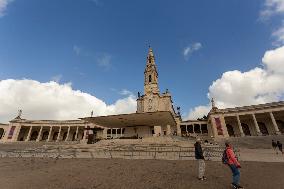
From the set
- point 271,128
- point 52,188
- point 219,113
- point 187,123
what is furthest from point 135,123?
point 271,128

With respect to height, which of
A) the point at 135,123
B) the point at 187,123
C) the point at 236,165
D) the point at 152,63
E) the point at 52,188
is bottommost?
the point at 52,188

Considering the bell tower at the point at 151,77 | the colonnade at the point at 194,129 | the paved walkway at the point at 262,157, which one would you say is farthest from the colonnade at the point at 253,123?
the paved walkway at the point at 262,157

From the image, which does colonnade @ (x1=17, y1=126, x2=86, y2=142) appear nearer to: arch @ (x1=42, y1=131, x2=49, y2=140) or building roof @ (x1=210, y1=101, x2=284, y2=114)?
arch @ (x1=42, y1=131, x2=49, y2=140)

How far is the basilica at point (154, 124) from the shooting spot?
35375 millimetres

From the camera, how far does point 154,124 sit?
36500mm

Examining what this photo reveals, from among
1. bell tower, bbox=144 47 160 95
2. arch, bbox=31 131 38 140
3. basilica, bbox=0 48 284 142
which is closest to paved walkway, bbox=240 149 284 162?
basilica, bbox=0 48 284 142

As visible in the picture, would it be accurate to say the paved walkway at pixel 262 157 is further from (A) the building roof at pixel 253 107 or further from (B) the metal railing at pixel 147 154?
(A) the building roof at pixel 253 107

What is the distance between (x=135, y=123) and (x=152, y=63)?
30910mm

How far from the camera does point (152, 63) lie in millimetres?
61375

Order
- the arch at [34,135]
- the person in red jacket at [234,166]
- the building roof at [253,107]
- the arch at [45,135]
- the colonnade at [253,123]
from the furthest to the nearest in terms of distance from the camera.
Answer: the arch at [45,135]
the arch at [34,135]
the colonnade at [253,123]
the building roof at [253,107]
the person in red jacket at [234,166]

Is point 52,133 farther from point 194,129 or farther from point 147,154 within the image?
point 147,154

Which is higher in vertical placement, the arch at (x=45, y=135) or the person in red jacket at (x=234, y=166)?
the arch at (x=45, y=135)

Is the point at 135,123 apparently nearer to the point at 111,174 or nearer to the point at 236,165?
the point at 111,174

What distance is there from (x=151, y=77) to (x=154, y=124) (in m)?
24.5
